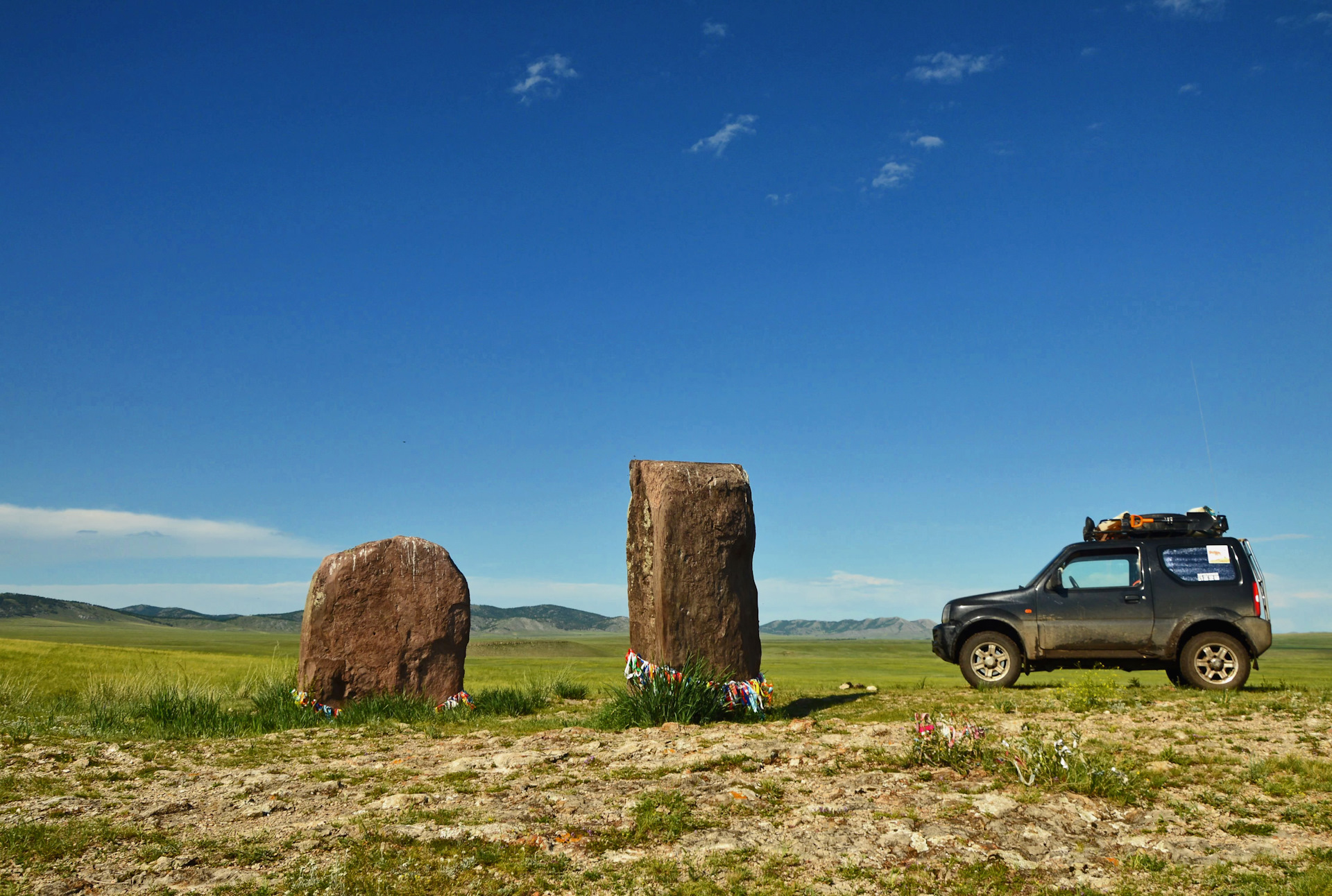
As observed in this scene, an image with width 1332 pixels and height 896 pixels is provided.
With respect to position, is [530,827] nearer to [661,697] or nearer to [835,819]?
[835,819]

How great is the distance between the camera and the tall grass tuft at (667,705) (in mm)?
9055

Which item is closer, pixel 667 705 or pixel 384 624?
pixel 667 705

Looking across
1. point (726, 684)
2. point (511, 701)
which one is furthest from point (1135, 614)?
point (511, 701)

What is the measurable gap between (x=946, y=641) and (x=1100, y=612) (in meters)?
1.96

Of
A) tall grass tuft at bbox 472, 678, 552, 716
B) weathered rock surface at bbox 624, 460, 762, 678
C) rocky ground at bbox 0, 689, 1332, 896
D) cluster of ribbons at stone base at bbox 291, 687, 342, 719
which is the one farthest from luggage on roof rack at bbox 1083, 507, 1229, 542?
cluster of ribbons at stone base at bbox 291, 687, 342, 719

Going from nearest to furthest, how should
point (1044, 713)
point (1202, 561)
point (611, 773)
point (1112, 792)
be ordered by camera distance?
point (1112, 792), point (611, 773), point (1044, 713), point (1202, 561)

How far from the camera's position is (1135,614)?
1161 cm

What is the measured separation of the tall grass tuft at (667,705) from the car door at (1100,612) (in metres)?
5.03

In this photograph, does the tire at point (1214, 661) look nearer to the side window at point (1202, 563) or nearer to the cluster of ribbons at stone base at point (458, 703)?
the side window at point (1202, 563)

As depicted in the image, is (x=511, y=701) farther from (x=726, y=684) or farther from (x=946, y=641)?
(x=946, y=641)

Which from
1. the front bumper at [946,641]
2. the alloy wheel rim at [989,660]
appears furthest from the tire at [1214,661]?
the front bumper at [946,641]

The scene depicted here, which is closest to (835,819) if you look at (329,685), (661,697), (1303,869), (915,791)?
(915,791)

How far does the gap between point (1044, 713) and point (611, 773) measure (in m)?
Result: 4.87

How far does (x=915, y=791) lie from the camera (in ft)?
19.4
